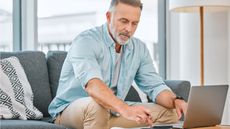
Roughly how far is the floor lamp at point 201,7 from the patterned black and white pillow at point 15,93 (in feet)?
3.95

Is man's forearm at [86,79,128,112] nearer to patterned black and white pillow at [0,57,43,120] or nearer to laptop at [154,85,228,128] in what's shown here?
laptop at [154,85,228,128]

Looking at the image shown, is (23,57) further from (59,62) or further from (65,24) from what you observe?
(65,24)

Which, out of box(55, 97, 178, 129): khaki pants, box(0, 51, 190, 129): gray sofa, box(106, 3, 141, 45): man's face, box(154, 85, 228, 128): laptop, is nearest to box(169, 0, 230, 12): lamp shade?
box(0, 51, 190, 129): gray sofa

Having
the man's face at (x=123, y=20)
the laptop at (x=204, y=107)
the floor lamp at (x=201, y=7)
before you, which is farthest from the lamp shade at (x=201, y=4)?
the laptop at (x=204, y=107)

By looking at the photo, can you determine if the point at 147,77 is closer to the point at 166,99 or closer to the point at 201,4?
the point at 166,99

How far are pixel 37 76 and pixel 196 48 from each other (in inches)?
55.3

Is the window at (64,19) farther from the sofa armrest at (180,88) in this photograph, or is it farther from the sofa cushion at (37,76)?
the sofa armrest at (180,88)

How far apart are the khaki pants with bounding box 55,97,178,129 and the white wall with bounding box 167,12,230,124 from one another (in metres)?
1.18

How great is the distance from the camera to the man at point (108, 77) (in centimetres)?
209

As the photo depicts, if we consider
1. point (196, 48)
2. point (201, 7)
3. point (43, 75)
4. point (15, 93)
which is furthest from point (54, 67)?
point (196, 48)

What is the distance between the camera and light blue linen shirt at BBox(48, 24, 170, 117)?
7.31 ft

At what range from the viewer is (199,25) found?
357 cm

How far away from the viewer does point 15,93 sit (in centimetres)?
257

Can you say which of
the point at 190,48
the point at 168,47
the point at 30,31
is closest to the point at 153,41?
the point at 168,47
